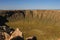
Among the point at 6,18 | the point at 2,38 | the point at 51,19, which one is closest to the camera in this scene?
the point at 2,38

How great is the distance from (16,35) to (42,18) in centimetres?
16711

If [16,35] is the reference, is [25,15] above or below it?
below

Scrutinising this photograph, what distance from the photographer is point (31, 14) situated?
190m

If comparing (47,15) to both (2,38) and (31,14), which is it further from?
(2,38)

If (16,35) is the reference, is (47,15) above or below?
below

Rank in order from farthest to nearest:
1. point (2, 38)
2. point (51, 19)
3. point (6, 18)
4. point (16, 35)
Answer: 1. point (51, 19)
2. point (6, 18)
3. point (16, 35)
4. point (2, 38)

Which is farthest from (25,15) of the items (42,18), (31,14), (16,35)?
(16,35)

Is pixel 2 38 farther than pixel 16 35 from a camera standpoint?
No

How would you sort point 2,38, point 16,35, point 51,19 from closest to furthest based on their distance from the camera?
point 2,38 → point 16,35 → point 51,19

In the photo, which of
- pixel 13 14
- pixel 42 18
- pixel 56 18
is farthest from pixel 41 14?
pixel 13 14

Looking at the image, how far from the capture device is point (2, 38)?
20.0m

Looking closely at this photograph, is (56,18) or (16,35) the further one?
(56,18)

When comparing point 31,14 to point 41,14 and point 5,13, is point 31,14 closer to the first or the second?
point 41,14

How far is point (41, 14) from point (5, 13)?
4148cm
